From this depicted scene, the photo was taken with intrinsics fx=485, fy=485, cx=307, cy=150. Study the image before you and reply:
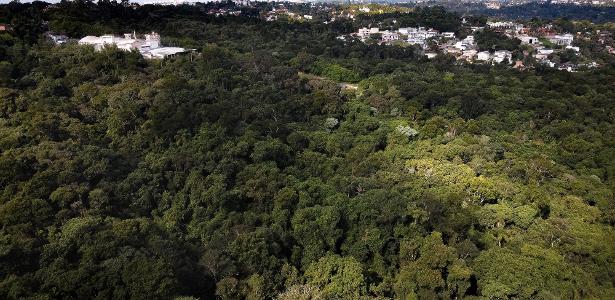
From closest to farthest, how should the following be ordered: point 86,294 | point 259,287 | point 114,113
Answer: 1. point 86,294
2. point 259,287
3. point 114,113

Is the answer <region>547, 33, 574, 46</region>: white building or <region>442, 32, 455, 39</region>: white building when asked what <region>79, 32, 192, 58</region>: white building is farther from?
<region>547, 33, 574, 46</region>: white building

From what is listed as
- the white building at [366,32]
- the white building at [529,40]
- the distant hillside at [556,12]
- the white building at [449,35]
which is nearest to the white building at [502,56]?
the white building at [529,40]

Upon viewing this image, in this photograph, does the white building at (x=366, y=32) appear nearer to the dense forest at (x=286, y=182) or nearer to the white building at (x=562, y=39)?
the white building at (x=562, y=39)

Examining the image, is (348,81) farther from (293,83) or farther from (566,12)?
(566,12)

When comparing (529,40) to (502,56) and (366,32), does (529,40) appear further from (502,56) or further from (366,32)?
(366,32)

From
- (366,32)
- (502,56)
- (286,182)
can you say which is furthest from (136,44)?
(502,56)

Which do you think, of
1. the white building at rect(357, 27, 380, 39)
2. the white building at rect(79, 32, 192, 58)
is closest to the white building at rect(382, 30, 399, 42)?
the white building at rect(357, 27, 380, 39)

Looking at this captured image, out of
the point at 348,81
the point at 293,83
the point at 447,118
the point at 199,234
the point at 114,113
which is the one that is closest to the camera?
the point at 199,234

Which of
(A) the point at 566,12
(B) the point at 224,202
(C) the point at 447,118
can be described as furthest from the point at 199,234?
(A) the point at 566,12

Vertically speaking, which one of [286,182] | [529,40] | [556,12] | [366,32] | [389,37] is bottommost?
[286,182]
